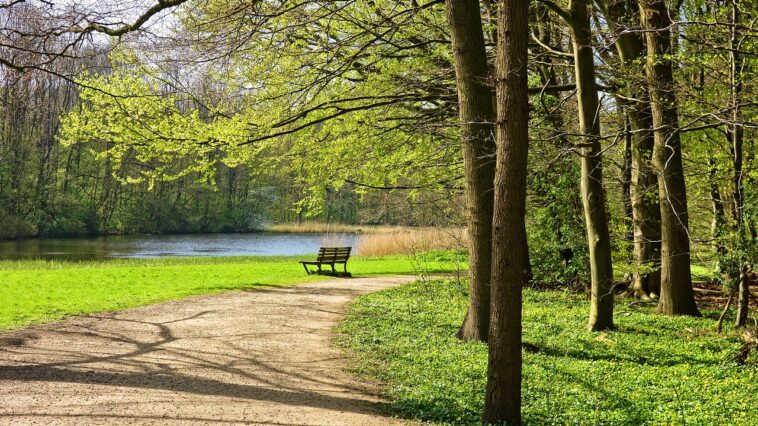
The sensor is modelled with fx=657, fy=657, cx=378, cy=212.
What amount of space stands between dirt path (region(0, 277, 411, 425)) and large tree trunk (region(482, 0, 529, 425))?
1.12 meters

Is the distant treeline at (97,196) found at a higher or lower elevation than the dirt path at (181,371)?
higher

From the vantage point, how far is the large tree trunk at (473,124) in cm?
888

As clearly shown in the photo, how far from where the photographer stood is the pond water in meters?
32.0

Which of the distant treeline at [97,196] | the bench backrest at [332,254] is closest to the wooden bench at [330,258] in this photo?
the bench backrest at [332,254]

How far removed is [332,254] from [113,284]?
700 centimetres

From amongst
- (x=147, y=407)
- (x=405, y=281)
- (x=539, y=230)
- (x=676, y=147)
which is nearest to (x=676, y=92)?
(x=676, y=147)

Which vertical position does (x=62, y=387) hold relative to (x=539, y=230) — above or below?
below

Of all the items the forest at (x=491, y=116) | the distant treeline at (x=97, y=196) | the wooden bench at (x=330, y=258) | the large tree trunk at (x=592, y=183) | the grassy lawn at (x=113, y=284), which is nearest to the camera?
the forest at (x=491, y=116)

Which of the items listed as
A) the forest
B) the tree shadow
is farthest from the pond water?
the tree shadow

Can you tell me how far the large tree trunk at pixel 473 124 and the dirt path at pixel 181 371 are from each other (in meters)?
2.30

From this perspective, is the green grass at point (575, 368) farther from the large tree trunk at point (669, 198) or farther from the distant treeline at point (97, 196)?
the distant treeline at point (97, 196)

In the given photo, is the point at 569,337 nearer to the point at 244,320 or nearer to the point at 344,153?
the point at 244,320

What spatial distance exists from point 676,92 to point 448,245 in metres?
7.86

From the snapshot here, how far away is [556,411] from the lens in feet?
20.6
